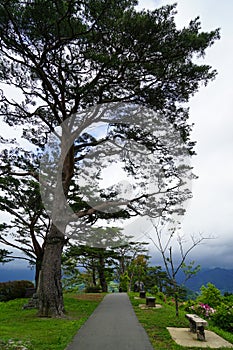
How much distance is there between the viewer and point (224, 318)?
7.33 meters

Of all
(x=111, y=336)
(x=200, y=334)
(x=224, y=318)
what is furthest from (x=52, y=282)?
(x=200, y=334)

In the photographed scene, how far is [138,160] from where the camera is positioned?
1103cm

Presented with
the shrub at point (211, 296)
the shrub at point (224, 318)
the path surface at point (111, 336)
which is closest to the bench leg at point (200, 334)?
the path surface at point (111, 336)

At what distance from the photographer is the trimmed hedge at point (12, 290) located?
51.1 ft

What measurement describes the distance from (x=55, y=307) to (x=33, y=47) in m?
7.38

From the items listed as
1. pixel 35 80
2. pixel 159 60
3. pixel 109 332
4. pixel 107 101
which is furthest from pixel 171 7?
pixel 109 332

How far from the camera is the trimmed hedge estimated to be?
1559cm

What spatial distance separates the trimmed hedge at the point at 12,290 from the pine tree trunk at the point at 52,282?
743cm

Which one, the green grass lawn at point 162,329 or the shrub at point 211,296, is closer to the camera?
the green grass lawn at point 162,329

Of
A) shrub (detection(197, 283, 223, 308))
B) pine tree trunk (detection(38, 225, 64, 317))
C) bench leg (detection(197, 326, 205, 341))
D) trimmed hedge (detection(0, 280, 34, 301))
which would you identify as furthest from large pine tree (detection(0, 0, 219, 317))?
trimmed hedge (detection(0, 280, 34, 301))

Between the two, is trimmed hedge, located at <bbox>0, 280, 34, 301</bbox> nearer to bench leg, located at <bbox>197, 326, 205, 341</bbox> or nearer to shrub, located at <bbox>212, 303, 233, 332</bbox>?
shrub, located at <bbox>212, 303, 233, 332</bbox>

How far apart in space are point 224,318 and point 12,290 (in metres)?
12.0

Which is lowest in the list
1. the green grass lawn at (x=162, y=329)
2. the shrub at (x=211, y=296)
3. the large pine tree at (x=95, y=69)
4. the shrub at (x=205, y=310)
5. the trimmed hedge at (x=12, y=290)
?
the green grass lawn at (x=162, y=329)

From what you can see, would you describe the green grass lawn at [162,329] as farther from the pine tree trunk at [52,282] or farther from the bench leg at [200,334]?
the pine tree trunk at [52,282]
